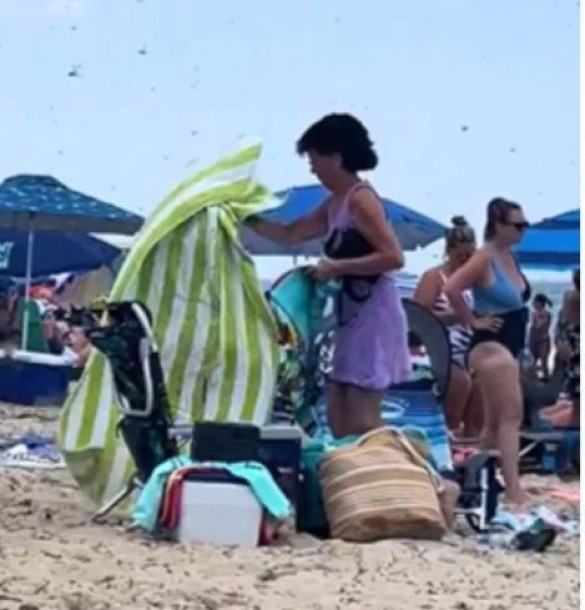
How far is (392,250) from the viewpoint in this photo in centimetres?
503

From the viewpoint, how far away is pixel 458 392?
6.72 metres

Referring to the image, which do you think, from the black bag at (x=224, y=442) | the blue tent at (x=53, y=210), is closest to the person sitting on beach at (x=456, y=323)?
the black bag at (x=224, y=442)

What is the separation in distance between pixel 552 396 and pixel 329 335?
9.66 feet

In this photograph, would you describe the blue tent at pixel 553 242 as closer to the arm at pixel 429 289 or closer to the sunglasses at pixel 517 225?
the arm at pixel 429 289

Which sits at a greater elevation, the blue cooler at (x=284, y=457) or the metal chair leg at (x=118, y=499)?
the blue cooler at (x=284, y=457)

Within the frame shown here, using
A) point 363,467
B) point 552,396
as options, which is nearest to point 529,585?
point 363,467

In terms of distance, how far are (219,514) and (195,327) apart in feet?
3.26

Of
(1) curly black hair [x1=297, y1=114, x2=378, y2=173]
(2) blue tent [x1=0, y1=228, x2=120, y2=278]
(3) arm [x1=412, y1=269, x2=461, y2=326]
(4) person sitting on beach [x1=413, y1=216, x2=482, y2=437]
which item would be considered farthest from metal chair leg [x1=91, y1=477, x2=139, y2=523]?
(2) blue tent [x1=0, y1=228, x2=120, y2=278]

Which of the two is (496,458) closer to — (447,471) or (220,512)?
(447,471)

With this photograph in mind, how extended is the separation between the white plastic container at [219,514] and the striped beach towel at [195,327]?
31.1 inches

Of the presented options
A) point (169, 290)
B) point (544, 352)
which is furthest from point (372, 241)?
point (544, 352)

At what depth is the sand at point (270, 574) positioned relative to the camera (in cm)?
371

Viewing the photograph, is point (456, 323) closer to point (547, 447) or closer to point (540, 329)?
point (547, 447)

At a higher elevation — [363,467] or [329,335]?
[329,335]
